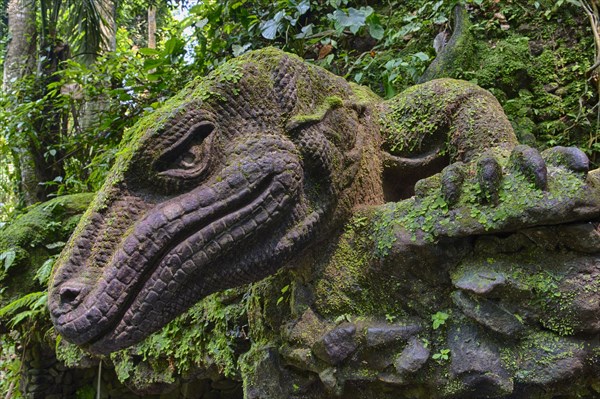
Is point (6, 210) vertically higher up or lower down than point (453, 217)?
higher up

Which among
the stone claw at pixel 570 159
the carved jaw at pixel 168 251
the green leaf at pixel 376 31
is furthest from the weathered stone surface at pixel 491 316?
the green leaf at pixel 376 31

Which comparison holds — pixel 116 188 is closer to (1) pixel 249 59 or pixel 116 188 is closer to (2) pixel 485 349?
(1) pixel 249 59

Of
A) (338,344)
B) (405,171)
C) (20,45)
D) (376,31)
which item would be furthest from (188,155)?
(20,45)

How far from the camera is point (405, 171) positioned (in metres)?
1.79

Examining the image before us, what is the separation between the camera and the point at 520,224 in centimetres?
123

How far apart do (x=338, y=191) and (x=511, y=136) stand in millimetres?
574

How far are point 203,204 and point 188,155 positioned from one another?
15 cm

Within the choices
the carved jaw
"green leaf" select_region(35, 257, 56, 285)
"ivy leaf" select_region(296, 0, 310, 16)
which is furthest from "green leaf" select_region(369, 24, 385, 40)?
"green leaf" select_region(35, 257, 56, 285)

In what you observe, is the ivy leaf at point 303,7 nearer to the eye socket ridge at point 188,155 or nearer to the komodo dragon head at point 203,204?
the komodo dragon head at point 203,204

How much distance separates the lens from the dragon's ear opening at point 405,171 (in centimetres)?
176

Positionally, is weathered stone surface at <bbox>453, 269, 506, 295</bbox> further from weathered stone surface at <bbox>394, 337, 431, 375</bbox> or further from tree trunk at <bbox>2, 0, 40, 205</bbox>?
tree trunk at <bbox>2, 0, 40, 205</bbox>

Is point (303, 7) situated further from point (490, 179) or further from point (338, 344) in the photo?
point (338, 344)

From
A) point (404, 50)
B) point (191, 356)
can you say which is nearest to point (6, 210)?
point (191, 356)

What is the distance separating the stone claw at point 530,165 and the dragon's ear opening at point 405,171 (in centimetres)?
44
